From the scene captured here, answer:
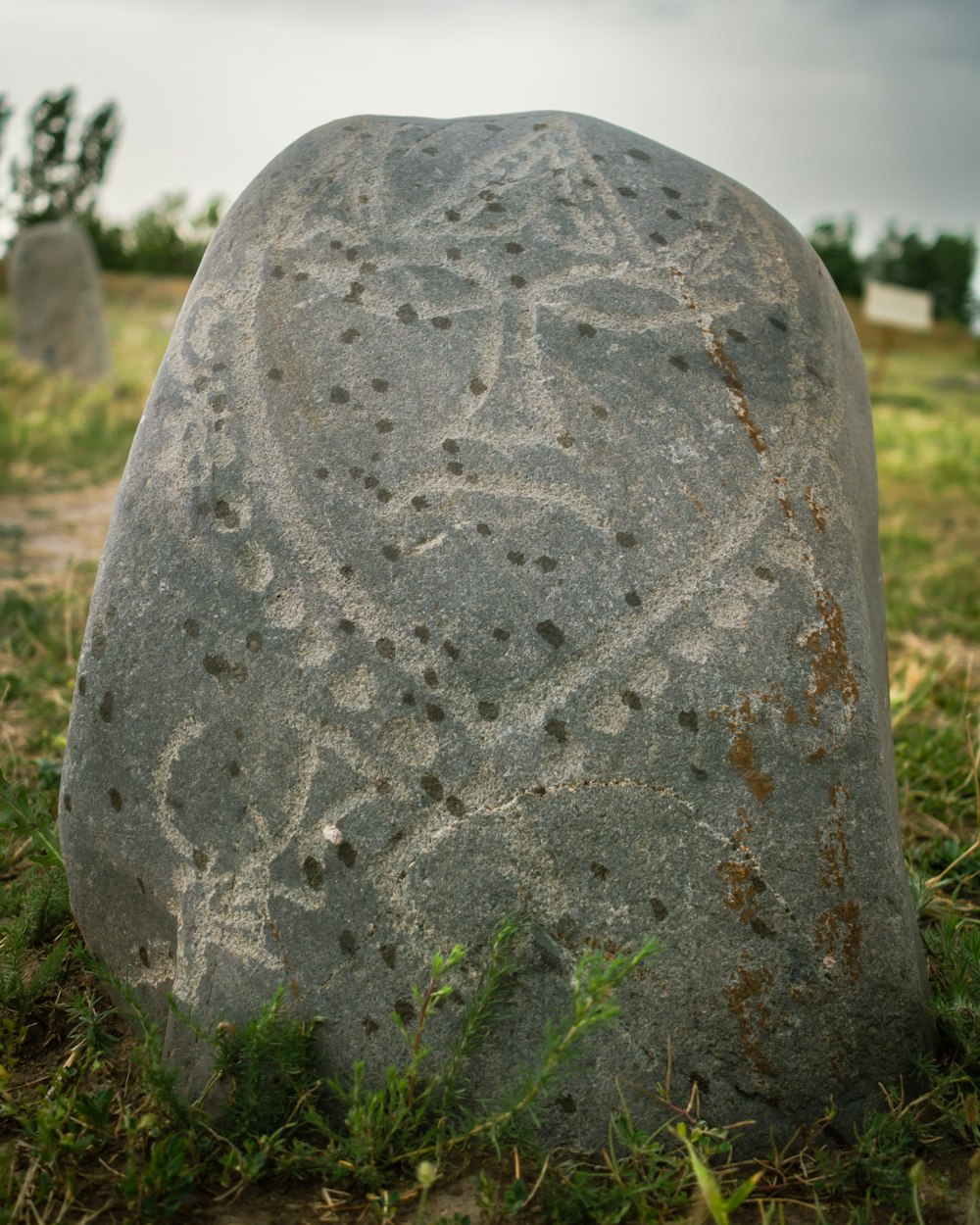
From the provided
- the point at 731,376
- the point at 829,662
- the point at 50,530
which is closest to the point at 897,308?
the point at 50,530

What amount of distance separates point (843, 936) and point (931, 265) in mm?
30645

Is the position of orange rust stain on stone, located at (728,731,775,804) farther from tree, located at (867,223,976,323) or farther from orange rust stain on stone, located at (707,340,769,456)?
tree, located at (867,223,976,323)

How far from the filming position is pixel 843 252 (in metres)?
26.1

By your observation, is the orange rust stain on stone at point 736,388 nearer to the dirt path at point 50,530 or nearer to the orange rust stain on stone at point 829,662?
the orange rust stain on stone at point 829,662

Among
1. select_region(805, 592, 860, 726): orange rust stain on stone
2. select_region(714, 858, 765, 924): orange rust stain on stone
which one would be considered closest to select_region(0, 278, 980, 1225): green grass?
select_region(714, 858, 765, 924): orange rust stain on stone

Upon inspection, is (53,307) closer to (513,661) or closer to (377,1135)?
(513,661)

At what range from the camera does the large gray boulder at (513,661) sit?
62.4 inches

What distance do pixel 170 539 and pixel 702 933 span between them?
1.03 meters

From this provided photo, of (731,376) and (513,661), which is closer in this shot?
(513,661)

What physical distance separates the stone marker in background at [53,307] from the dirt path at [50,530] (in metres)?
4.35

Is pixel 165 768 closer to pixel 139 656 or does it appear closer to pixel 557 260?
pixel 139 656

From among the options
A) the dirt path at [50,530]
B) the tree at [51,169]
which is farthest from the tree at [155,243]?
the dirt path at [50,530]

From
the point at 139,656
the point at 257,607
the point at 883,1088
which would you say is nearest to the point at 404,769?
the point at 257,607

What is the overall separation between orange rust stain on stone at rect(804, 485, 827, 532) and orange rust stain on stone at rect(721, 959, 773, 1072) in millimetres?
684
